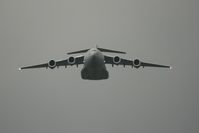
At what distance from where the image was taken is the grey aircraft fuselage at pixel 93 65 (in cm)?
2127

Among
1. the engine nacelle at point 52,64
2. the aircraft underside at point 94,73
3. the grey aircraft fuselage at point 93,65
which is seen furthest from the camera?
the engine nacelle at point 52,64

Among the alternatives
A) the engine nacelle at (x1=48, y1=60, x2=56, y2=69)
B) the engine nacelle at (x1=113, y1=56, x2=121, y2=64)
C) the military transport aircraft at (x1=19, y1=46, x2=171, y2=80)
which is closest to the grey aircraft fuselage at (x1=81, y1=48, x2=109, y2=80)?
the military transport aircraft at (x1=19, y1=46, x2=171, y2=80)

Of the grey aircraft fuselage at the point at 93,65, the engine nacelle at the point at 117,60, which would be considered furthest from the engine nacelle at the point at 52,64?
the engine nacelle at the point at 117,60

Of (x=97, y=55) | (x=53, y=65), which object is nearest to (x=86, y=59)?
(x=97, y=55)

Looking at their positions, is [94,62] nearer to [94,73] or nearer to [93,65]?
[93,65]

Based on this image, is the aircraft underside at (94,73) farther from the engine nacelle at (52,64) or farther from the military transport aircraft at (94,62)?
the engine nacelle at (52,64)

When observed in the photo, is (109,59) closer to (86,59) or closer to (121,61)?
(121,61)

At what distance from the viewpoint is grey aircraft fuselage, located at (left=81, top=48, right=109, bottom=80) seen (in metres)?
21.3

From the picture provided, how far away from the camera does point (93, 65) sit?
2152 centimetres

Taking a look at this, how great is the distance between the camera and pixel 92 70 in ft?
72.4

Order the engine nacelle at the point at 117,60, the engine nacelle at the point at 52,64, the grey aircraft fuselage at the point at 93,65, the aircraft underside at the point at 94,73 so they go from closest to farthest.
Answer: the grey aircraft fuselage at the point at 93,65 < the aircraft underside at the point at 94,73 < the engine nacelle at the point at 117,60 < the engine nacelle at the point at 52,64

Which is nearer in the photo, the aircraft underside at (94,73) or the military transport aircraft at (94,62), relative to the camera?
the military transport aircraft at (94,62)

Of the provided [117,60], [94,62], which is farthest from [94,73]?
[117,60]

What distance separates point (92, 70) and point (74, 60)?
6.51ft
